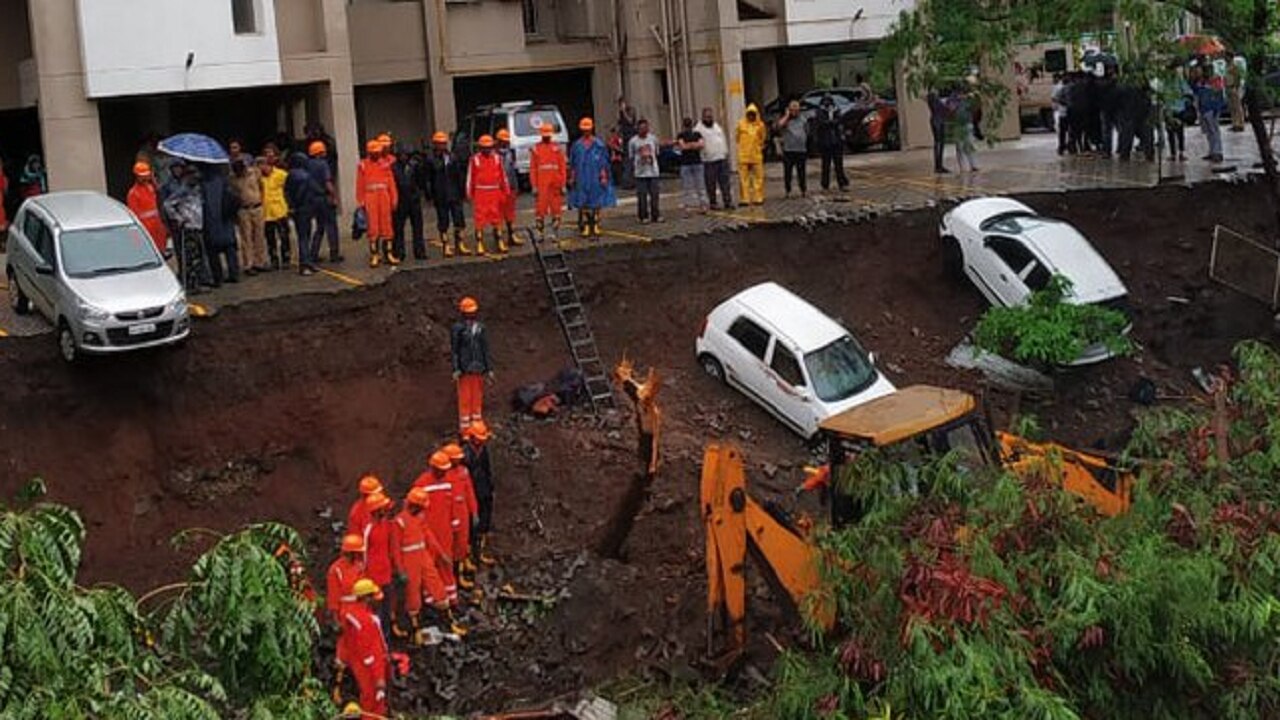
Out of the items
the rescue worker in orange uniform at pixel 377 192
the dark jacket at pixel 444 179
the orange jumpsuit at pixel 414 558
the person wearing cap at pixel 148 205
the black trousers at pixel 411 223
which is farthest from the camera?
the dark jacket at pixel 444 179

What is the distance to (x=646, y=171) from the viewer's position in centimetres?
2680

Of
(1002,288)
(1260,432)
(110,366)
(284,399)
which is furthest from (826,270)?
(1260,432)

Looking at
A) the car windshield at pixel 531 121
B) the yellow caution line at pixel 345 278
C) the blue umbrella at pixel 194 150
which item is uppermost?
the car windshield at pixel 531 121

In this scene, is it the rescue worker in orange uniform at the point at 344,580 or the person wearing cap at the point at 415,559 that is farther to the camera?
the person wearing cap at the point at 415,559

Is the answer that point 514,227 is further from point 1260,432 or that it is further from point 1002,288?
point 1260,432

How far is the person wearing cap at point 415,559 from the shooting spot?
15.9m

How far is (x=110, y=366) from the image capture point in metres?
20.8

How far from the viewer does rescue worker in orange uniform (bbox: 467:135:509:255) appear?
79.7 ft

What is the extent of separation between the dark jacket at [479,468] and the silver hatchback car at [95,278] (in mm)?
4425

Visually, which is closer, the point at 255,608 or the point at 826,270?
the point at 255,608

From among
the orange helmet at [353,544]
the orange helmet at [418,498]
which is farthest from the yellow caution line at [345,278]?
the orange helmet at [353,544]

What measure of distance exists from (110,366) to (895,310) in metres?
12.2

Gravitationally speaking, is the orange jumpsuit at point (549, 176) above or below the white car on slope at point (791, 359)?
above

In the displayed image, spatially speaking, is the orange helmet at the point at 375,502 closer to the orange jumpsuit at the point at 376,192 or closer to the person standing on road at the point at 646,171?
the orange jumpsuit at the point at 376,192
